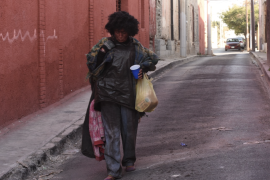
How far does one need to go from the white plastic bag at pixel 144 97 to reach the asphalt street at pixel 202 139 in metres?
0.72

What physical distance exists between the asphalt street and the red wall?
6.88ft

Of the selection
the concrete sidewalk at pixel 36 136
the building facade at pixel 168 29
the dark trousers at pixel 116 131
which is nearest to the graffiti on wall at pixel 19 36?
the concrete sidewalk at pixel 36 136

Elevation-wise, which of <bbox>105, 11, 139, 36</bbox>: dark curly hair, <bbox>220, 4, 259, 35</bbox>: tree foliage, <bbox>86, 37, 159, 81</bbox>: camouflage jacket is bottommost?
<bbox>86, 37, 159, 81</bbox>: camouflage jacket

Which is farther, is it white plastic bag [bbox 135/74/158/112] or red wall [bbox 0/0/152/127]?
red wall [bbox 0/0/152/127]

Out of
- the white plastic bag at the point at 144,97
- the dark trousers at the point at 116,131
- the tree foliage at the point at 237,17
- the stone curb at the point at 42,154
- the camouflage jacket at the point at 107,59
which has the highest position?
the tree foliage at the point at 237,17

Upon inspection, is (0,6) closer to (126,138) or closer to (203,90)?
(126,138)

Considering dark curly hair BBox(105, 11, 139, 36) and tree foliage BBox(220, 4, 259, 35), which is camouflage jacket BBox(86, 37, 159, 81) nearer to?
dark curly hair BBox(105, 11, 139, 36)

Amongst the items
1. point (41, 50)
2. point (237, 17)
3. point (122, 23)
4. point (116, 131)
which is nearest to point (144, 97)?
point (116, 131)

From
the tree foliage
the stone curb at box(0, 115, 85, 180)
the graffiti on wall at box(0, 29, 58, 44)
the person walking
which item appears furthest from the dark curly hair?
the tree foliage

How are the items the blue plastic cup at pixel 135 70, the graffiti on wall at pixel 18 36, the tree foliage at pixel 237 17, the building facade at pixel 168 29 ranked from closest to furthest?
the blue plastic cup at pixel 135 70
the graffiti on wall at pixel 18 36
the building facade at pixel 168 29
the tree foliage at pixel 237 17

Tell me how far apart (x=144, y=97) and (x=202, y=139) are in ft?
6.33

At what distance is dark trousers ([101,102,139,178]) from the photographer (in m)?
4.74

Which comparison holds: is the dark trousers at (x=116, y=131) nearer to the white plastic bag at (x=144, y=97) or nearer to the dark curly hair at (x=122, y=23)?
Result: the white plastic bag at (x=144, y=97)

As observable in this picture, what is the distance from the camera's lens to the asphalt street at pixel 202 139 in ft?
15.5
